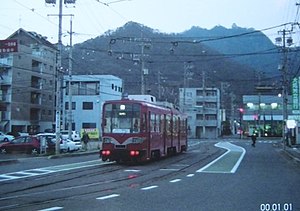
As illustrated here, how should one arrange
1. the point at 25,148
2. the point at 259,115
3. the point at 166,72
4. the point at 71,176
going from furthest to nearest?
A: the point at 259,115
the point at 166,72
the point at 25,148
the point at 71,176

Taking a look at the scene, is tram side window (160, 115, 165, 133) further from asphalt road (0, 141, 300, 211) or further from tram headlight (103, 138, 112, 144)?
asphalt road (0, 141, 300, 211)

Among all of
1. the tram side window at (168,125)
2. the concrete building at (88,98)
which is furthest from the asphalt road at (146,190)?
the concrete building at (88,98)

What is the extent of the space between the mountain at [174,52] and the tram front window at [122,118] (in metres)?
8.40

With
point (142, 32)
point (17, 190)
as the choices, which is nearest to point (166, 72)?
point (142, 32)

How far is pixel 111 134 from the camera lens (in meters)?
22.1

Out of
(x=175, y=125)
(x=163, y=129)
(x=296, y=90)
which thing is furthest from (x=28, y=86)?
(x=163, y=129)

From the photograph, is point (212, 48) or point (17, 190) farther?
point (212, 48)

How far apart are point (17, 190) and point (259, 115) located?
8334cm

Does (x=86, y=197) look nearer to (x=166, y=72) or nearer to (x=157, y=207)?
(x=157, y=207)

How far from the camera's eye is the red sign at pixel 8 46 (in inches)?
738

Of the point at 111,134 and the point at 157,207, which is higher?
the point at 111,134

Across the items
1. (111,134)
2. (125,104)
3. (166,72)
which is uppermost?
(166,72)

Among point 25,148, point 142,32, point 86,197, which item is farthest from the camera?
point 142,32

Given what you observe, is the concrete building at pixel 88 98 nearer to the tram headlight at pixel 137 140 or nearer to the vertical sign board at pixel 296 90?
the vertical sign board at pixel 296 90
